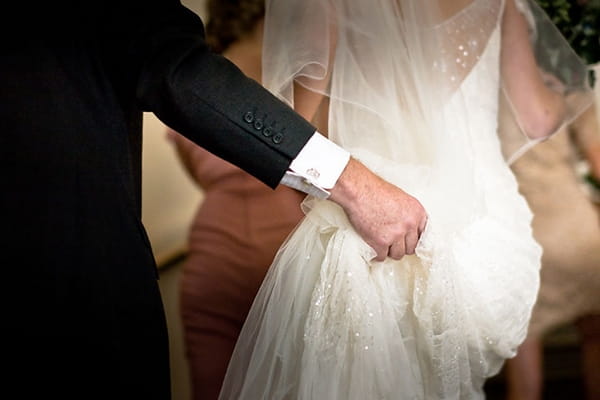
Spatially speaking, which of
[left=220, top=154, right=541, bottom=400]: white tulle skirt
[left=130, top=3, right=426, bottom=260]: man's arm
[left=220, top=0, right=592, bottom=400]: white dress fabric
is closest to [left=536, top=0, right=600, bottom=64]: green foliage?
[left=220, top=0, right=592, bottom=400]: white dress fabric

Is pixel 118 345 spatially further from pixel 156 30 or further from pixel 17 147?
pixel 156 30

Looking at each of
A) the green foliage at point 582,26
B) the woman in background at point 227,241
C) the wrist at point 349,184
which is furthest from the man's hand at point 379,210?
the green foliage at point 582,26

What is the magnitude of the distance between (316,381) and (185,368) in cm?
119

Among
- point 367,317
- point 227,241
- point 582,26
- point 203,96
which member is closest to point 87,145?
point 203,96

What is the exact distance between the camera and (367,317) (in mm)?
1021

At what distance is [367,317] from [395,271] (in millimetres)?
76

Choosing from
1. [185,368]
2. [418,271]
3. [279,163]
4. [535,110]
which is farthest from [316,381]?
[185,368]

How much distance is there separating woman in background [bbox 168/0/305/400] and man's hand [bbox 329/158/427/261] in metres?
0.36

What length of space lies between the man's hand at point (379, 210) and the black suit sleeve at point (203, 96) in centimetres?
9

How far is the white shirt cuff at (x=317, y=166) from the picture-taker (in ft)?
2.94

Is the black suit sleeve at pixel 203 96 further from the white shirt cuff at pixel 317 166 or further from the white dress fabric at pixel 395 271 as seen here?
the white dress fabric at pixel 395 271

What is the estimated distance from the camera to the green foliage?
1392 millimetres

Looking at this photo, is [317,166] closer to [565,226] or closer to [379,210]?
[379,210]

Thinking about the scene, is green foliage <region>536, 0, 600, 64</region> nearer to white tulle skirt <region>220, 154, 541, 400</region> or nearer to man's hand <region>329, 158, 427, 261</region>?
white tulle skirt <region>220, 154, 541, 400</region>
